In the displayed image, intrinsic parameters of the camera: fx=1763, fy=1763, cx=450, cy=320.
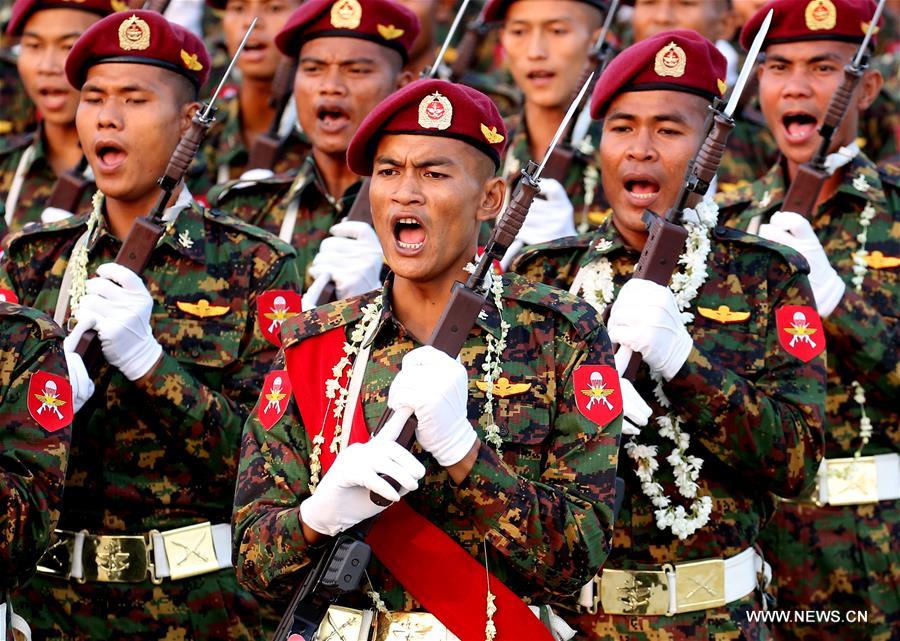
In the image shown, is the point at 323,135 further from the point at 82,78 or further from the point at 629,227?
the point at 629,227

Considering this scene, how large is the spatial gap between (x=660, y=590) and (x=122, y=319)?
7.38ft

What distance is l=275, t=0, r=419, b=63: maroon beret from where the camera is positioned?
8.87 m

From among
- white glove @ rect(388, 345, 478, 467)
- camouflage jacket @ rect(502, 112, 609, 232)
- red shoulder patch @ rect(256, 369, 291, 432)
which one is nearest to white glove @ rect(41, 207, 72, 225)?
camouflage jacket @ rect(502, 112, 609, 232)

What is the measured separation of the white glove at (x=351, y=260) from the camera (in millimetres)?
7930

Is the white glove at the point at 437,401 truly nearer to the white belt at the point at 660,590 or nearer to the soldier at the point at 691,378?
the soldier at the point at 691,378

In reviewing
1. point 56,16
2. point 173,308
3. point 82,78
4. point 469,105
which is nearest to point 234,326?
point 173,308

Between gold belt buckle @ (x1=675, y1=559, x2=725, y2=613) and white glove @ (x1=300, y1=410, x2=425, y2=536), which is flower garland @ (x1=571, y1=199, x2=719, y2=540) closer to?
gold belt buckle @ (x1=675, y1=559, x2=725, y2=613)

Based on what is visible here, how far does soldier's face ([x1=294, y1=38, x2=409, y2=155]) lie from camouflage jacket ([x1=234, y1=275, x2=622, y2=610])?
3.19 metres

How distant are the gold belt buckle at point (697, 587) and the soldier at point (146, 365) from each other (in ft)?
5.97

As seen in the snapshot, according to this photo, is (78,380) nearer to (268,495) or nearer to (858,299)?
(268,495)

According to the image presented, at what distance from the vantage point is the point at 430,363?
17.0 feet

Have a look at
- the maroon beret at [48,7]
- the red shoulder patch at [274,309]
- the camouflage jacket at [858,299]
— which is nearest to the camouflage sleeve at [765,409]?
the camouflage jacket at [858,299]

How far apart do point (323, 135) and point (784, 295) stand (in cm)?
309

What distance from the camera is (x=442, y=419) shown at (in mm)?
5098
